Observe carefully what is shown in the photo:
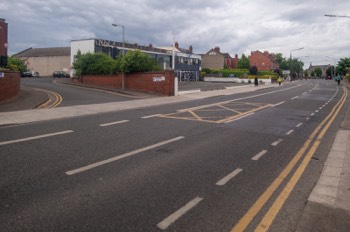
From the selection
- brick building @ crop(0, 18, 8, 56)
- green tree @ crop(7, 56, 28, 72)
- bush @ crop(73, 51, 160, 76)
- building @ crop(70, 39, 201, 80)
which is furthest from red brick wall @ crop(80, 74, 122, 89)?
brick building @ crop(0, 18, 8, 56)

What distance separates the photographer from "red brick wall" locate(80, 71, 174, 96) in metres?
28.1

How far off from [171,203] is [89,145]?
4292 mm

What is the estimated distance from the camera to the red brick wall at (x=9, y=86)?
18.9m

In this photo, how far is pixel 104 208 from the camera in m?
4.70

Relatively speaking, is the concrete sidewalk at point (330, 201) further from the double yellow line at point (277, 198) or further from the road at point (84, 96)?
the road at point (84, 96)

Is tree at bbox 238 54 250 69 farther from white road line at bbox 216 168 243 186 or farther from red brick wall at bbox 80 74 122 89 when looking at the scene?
white road line at bbox 216 168 243 186

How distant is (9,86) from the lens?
784 inches

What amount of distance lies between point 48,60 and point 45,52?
351 cm

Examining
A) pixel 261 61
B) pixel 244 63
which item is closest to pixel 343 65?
pixel 261 61

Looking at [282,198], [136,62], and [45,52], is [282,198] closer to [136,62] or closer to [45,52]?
[136,62]

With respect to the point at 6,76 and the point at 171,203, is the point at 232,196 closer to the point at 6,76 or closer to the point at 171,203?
the point at 171,203

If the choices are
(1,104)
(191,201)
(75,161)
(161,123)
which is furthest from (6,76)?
(191,201)

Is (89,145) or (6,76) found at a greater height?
(6,76)

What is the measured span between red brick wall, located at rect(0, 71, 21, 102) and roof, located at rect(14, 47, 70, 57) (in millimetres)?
52261
